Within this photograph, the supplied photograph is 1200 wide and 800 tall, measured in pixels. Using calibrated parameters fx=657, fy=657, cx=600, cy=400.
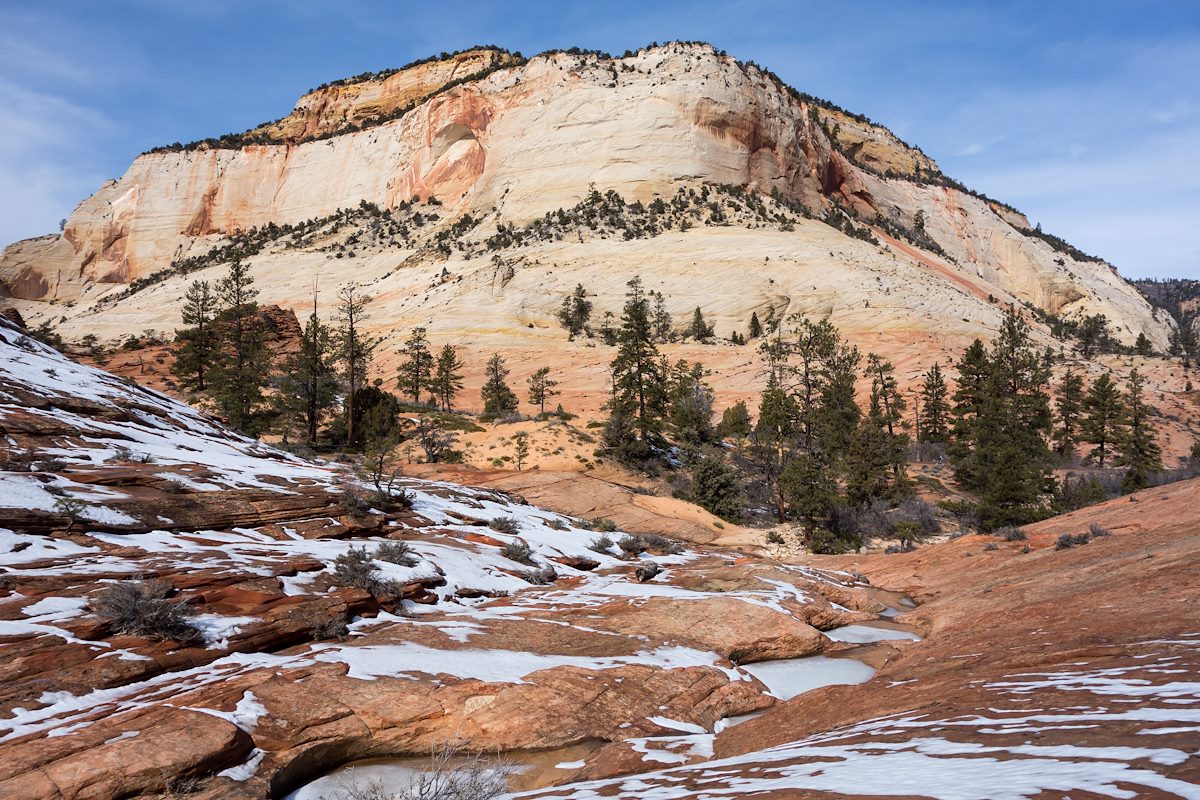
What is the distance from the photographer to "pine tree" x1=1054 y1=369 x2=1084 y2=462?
43.1 m

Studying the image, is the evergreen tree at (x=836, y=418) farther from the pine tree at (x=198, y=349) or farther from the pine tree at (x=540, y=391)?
the pine tree at (x=198, y=349)

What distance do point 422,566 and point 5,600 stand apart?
5.35 meters

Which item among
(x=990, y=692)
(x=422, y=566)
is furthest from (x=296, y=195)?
(x=990, y=692)

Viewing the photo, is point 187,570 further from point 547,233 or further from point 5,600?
point 547,233

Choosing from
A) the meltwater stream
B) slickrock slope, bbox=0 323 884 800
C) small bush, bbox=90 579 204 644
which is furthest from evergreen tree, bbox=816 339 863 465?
small bush, bbox=90 579 204 644

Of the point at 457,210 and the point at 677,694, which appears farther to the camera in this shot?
the point at 457,210

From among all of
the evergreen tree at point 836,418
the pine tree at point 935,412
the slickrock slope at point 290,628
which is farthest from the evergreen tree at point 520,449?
the pine tree at point 935,412

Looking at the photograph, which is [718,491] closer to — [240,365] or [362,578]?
[362,578]

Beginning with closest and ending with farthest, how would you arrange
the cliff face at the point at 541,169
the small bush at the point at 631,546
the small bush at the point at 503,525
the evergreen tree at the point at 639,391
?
1. the small bush at the point at 503,525
2. the small bush at the point at 631,546
3. the evergreen tree at the point at 639,391
4. the cliff face at the point at 541,169

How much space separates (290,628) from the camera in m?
7.79

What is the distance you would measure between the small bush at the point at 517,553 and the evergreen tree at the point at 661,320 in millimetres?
49133

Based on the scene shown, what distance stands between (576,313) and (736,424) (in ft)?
88.0

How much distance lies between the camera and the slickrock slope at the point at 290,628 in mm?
5375

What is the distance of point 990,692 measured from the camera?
570 cm
